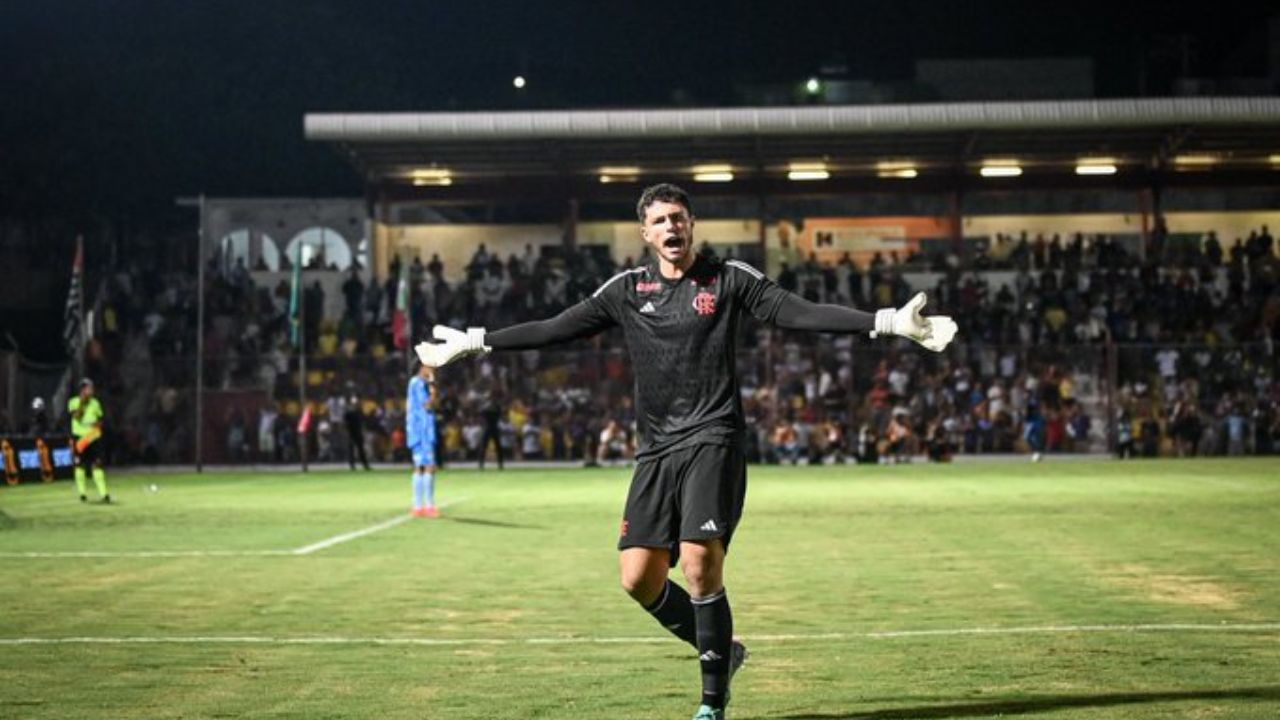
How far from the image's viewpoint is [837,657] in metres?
9.98

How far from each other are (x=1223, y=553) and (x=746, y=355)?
29986mm

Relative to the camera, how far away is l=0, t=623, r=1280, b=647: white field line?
35.6 ft

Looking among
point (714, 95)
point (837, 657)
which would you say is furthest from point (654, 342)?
point (714, 95)

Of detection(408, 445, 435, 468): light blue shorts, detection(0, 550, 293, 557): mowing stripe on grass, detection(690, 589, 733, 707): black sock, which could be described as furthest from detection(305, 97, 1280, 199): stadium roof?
detection(690, 589, 733, 707): black sock

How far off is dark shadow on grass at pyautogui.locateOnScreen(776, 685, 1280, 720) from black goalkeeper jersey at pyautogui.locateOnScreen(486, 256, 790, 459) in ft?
4.50

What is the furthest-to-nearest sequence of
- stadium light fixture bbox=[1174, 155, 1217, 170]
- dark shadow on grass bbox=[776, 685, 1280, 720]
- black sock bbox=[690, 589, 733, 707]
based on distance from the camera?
stadium light fixture bbox=[1174, 155, 1217, 170]
dark shadow on grass bbox=[776, 685, 1280, 720]
black sock bbox=[690, 589, 733, 707]

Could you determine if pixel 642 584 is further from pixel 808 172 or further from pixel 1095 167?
pixel 1095 167

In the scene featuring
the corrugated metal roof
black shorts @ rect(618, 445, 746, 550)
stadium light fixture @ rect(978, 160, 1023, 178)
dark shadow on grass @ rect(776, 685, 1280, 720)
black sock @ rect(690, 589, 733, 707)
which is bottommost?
dark shadow on grass @ rect(776, 685, 1280, 720)

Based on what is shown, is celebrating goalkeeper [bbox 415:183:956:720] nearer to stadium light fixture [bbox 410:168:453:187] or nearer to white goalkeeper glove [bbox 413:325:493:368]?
white goalkeeper glove [bbox 413:325:493:368]

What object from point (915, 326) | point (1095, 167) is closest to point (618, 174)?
point (1095, 167)

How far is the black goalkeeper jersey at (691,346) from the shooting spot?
8008 millimetres

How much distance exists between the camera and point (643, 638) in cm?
1108

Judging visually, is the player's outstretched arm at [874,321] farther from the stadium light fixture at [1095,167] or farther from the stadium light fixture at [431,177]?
the stadium light fixture at [1095,167]

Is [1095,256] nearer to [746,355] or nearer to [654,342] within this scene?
[746,355]
